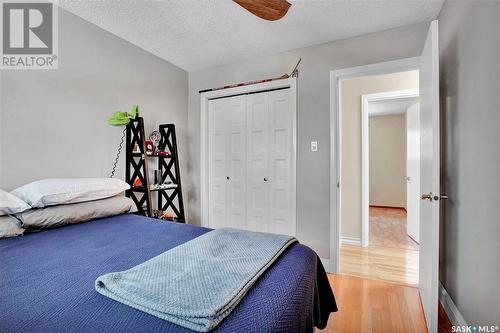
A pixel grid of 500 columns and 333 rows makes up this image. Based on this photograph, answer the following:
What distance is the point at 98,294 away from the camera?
0.76m

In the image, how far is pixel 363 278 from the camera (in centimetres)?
231

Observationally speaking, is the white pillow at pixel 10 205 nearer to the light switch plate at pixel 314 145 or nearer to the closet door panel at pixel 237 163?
the closet door panel at pixel 237 163

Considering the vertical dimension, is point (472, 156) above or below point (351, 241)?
above

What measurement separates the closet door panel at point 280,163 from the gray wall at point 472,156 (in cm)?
135

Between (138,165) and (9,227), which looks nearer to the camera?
(9,227)

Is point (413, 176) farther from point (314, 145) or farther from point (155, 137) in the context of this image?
point (155, 137)

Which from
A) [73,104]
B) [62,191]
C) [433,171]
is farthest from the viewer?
[73,104]

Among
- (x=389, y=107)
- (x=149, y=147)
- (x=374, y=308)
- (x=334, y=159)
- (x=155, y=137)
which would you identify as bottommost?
(x=374, y=308)

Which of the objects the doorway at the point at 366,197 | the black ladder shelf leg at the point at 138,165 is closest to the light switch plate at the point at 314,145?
the doorway at the point at 366,197

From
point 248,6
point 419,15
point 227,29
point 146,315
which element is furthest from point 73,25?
point 419,15

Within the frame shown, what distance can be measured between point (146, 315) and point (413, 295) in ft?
7.27

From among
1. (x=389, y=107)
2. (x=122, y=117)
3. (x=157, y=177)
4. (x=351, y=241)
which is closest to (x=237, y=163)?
(x=157, y=177)

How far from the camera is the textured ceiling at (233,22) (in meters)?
1.92

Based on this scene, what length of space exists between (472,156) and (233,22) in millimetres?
2042
